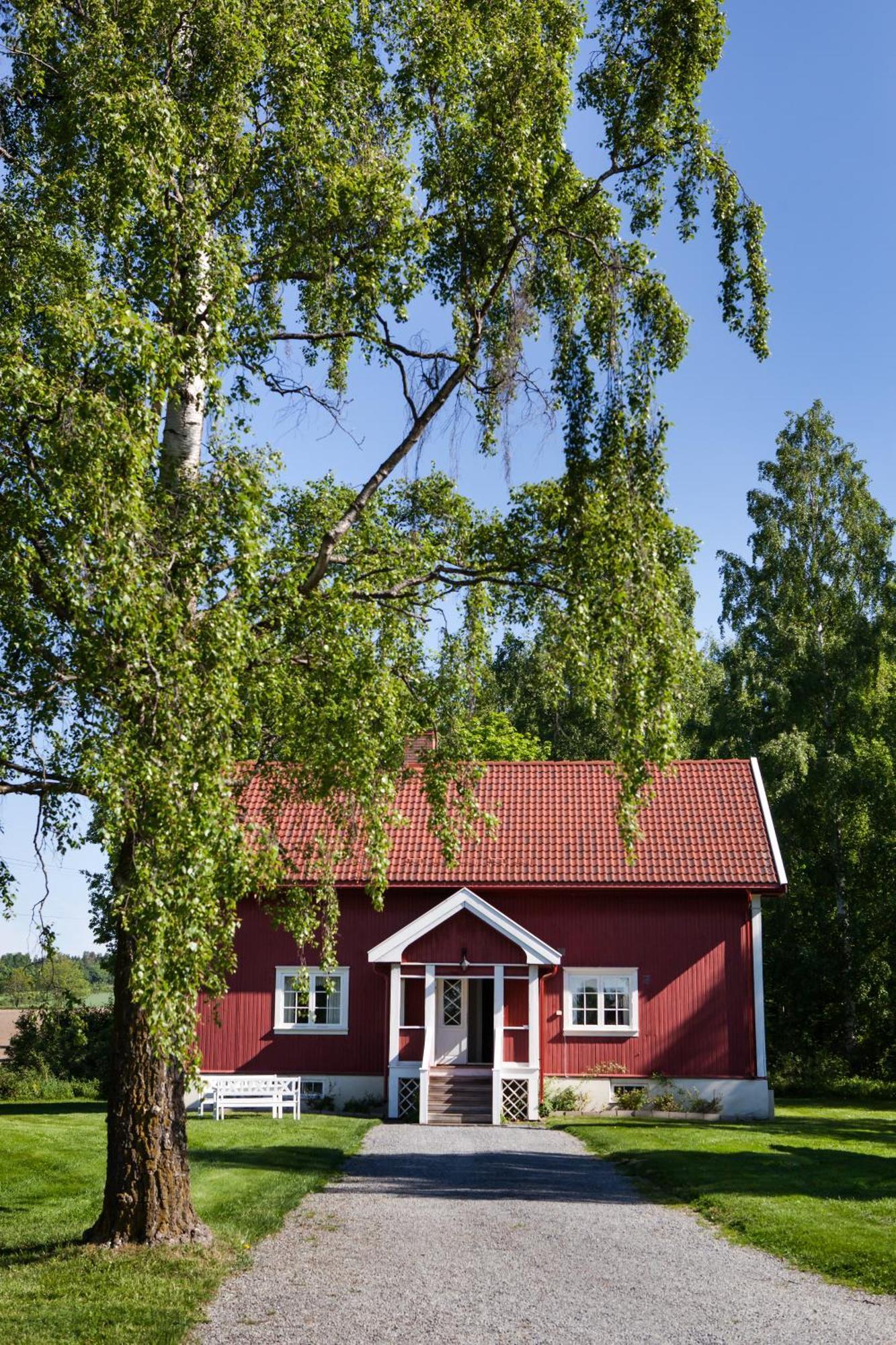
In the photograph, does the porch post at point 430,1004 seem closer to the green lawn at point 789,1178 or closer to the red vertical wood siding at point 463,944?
the red vertical wood siding at point 463,944

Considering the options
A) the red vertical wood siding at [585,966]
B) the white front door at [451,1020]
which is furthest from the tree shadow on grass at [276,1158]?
the red vertical wood siding at [585,966]

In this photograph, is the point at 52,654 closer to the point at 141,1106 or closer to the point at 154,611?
the point at 154,611

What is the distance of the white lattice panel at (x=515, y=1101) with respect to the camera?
20078 millimetres

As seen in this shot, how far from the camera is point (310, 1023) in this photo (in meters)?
22.0

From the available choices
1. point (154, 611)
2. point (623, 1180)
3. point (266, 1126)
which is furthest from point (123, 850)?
point (266, 1126)

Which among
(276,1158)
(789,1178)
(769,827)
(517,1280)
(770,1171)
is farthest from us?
(769,827)

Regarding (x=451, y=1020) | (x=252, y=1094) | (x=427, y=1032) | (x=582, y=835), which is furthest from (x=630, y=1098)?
(x=252, y=1094)

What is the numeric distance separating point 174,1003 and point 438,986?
14809 mm

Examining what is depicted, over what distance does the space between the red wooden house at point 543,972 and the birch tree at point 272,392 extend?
9477 millimetres

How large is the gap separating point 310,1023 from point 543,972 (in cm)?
419

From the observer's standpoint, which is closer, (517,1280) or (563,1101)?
(517,1280)

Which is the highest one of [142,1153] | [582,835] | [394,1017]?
[582,835]

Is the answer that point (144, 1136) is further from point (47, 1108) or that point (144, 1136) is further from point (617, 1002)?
point (47, 1108)

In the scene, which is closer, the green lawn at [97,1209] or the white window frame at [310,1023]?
the green lawn at [97,1209]
